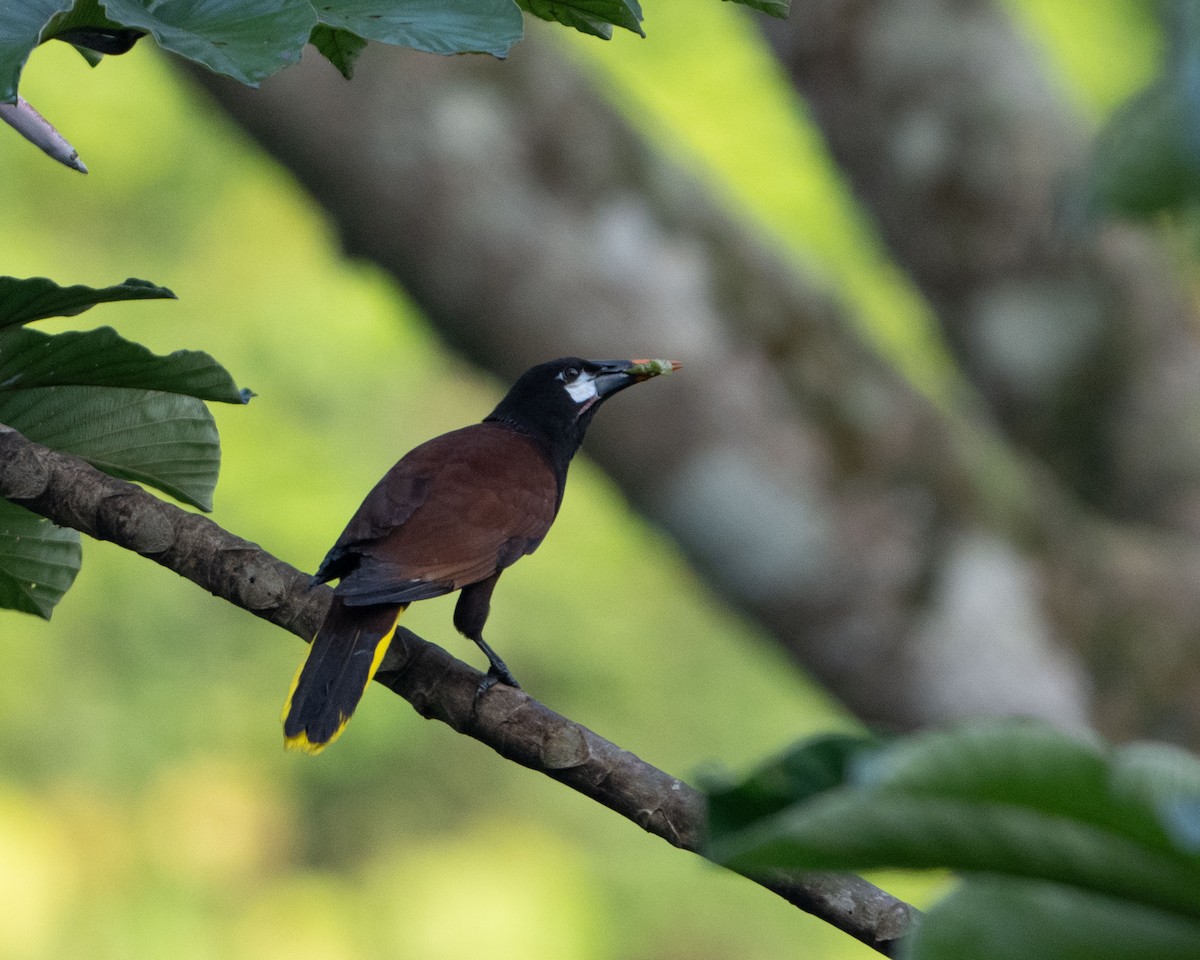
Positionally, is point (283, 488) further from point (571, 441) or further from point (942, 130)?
point (571, 441)

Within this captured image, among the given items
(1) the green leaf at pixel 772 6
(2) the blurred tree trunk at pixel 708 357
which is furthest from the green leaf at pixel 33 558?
(2) the blurred tree trunk at pixel 708 357

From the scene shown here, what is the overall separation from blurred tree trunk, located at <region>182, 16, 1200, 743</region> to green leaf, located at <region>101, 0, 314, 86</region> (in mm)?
2116

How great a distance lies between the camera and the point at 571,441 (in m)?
1.91

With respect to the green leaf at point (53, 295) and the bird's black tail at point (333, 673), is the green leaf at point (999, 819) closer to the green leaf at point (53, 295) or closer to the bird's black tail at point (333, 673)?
the green leaf at point (53, 295)

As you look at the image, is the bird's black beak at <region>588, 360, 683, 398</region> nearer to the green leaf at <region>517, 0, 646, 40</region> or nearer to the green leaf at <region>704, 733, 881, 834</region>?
the green leaf at <region>517, 0, 646, 40</region>

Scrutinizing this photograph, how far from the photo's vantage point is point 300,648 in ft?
17.3

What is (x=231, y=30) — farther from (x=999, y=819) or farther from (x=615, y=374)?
(x=615, y=374)

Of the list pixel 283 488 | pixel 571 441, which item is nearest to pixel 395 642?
pixel 571 441

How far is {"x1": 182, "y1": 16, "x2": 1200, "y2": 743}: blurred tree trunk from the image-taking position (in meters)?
3.10

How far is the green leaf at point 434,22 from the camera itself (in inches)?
37.4

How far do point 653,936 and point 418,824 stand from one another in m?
0.88

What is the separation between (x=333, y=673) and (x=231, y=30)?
0.63m

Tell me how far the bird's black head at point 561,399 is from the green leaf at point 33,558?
69cm

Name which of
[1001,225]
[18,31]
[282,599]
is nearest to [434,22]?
[18,31]
